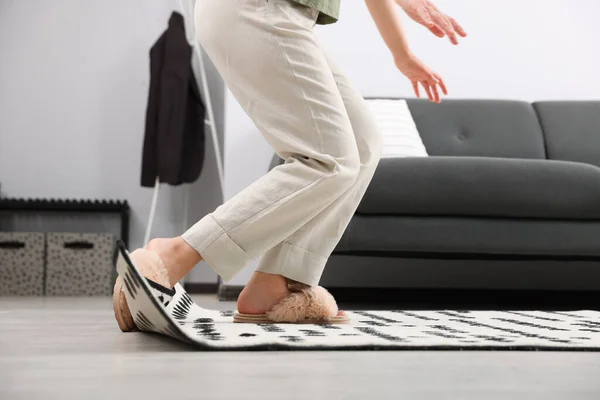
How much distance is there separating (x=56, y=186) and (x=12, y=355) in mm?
3295

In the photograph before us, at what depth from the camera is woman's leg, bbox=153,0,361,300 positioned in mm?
1276

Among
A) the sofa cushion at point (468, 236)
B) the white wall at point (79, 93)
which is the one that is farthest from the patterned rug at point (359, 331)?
the white wall at point (79, 93)

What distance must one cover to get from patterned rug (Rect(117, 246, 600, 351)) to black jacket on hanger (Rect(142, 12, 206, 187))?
2135mm

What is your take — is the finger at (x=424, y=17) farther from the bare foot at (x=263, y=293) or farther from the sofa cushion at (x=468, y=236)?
the sofa cushion at (x=468, y=236)

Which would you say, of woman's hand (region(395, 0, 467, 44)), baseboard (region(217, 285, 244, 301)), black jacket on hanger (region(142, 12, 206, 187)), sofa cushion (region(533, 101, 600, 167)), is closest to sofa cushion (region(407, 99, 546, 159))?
sofa cushion (region(533, 101, 600, 167))

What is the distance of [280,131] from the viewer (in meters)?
1.35

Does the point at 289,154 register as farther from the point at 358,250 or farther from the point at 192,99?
the point at 192,99

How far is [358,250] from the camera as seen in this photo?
2.41 m

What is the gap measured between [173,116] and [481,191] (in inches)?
73.0

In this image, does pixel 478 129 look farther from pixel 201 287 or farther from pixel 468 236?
pixel 201 287

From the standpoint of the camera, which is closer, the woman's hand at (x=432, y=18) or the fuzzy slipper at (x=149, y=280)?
the fuzzy slipper at (x=149, y=280)

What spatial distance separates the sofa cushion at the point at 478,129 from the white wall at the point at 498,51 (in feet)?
0.99

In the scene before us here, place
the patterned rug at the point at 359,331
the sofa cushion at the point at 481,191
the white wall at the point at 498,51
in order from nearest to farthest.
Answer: the patterned rug at the point at 359,331 < the sofa cushion at the point at 481,191 < the white wall at the point at 498,51

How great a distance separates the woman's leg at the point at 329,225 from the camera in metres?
1.39
